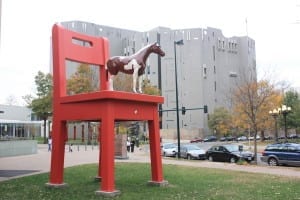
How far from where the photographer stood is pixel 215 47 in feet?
337

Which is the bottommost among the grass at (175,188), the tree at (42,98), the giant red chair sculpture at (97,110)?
the grass at (175,188)

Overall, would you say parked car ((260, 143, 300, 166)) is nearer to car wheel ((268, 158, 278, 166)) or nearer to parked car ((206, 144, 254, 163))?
car wheel ((268, 158, 278, 166))

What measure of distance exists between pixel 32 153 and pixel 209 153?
15.5 m

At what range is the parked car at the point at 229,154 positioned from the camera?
2709 centimetres

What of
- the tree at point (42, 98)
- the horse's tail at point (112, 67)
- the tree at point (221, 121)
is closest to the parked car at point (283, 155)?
the horse's tail at point (112, 67)

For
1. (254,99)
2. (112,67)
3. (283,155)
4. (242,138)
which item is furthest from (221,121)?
(112,67)

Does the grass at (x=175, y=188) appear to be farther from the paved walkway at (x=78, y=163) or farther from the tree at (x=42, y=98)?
the tree at (x=42, y=98)

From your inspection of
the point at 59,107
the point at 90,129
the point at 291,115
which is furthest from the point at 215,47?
the point at 59,107

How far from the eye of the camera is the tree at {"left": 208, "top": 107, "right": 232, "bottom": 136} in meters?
86.4

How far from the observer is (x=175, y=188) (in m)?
11.5

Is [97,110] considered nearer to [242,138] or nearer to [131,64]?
[131,64]

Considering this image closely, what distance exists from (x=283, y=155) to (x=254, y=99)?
1157cm

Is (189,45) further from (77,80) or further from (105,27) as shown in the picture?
(77,80)

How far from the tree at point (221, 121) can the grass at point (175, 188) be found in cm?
7172
